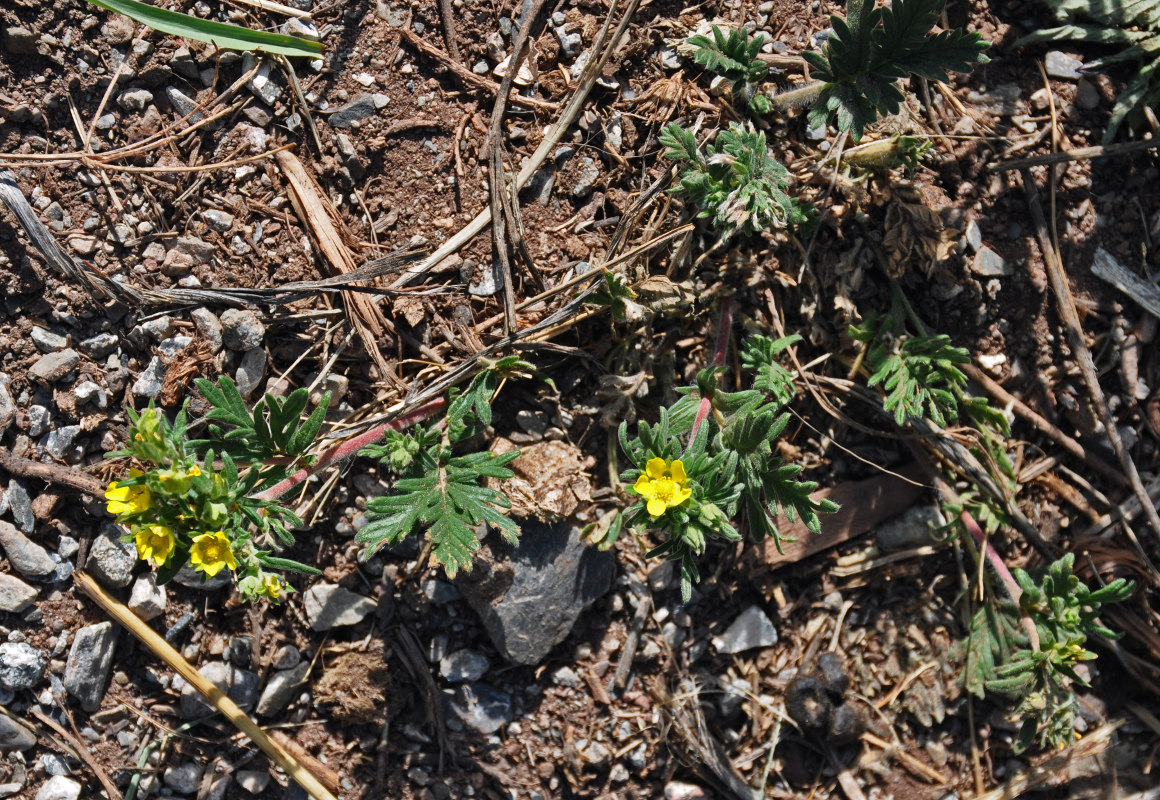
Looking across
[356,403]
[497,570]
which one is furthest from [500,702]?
[356,403]

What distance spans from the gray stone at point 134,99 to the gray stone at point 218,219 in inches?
20.5

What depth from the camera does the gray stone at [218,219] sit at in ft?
12.4

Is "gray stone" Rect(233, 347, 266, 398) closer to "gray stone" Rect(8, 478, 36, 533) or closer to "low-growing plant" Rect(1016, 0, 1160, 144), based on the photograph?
"gray stone" Rect(8, 478, 36, 533)

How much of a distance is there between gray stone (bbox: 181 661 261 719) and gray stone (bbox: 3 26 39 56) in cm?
273

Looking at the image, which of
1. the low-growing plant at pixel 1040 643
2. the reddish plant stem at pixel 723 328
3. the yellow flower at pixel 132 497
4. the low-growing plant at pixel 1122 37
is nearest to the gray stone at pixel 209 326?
the yellow flower at pixel 132 497

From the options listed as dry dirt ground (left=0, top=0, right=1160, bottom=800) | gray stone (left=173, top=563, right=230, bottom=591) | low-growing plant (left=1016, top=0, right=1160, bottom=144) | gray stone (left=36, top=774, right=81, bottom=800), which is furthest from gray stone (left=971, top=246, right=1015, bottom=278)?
gray stone (left=36, top=774, right=81, bottom=800)

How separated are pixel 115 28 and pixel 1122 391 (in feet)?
16.3

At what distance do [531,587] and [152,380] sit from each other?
186 centimetres

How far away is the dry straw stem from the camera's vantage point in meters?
3.75

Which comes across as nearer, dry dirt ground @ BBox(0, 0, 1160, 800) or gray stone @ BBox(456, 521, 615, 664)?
dry dirt ground @ BBox(0, 0, 1160, 800)

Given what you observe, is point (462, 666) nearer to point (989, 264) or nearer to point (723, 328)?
point (723, 328)

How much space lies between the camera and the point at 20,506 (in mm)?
3680

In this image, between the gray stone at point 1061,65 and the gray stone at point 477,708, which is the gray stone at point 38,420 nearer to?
the gray stone at point 477,708

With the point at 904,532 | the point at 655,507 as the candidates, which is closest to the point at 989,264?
the point at 904,532
